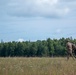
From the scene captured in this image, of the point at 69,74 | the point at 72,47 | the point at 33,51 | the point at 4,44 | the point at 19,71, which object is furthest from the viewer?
the point at 4,44

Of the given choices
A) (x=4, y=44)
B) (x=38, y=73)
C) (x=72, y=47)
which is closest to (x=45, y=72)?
(x=38, y=73)

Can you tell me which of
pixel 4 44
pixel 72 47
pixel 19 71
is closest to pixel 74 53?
pixel 72 47

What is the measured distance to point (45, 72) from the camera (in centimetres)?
1216

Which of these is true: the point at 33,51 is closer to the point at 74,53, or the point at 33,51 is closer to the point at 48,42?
the point at 48,42

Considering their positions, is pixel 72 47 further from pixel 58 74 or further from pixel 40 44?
pixel 40 44

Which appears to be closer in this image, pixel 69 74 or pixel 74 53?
pixel 69 74

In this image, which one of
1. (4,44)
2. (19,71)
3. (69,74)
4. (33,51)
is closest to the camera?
(69,74)

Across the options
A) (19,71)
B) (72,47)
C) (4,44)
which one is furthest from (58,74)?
(4,44)

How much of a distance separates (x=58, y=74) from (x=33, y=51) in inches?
2542

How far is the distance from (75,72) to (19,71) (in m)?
1.88

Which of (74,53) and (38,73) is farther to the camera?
(74,53)

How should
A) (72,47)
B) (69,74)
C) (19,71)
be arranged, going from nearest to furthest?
(69,74)
(19,71)
(72,47)

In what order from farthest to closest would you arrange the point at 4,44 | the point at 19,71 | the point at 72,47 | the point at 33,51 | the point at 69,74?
the point at 4,44, the point at 33,51, the point at 72,47, the point at 19,71, the point at 69,74

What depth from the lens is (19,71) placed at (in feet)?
40.8
